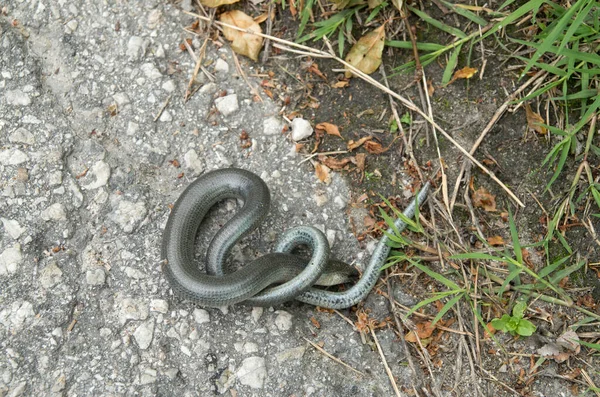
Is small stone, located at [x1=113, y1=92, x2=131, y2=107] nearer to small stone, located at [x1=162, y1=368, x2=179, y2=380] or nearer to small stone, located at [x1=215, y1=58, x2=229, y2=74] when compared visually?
small stone, located at [x1=215, y1=58, x2=229, y2=74]

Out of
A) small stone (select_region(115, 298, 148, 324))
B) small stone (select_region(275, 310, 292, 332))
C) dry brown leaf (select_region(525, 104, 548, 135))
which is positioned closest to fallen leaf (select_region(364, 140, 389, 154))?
dry brown leaf (select_region(525, 104, 548, 135))

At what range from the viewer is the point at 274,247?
402 centimetres

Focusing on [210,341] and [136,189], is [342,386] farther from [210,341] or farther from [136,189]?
[136,189]

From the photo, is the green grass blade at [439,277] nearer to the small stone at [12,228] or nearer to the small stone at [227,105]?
the small stone at [227,105]

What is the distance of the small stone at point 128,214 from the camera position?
3.98 meters

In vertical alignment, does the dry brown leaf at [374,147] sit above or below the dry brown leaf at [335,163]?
above

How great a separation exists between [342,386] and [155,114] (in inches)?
82.9

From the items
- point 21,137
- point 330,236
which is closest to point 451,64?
point 330,236

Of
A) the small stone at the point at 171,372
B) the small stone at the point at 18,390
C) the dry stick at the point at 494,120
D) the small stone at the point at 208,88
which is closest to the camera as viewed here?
the small stone at the point at 18,390

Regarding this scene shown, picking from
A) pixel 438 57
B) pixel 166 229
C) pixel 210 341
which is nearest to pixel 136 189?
pixel 166 229

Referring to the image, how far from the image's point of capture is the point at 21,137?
4.11m

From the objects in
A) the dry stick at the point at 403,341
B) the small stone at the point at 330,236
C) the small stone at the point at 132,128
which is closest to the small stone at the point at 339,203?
the small stone at the point at 330,236

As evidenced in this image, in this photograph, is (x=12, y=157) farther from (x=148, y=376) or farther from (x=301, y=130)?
(x=301, y=130)

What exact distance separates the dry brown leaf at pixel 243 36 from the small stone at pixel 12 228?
1.81m
